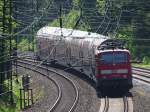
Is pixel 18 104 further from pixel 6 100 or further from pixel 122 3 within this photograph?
pixel 122 3

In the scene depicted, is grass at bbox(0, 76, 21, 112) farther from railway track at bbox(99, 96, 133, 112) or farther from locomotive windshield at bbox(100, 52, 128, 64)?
locomotive windshield at bbox(100, 52, 128, 64)

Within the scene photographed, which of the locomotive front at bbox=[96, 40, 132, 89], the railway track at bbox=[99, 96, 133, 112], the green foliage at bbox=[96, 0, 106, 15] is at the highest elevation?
the green foliage at bbox=[96, 0, 106, 15]

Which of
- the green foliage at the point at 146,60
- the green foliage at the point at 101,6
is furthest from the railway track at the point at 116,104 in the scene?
the green foliage at the point at 101,6

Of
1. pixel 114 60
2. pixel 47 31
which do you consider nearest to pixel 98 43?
pixel 114 60

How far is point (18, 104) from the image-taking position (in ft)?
103

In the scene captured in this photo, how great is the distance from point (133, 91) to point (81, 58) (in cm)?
567

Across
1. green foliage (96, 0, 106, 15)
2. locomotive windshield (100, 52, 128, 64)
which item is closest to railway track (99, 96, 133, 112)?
locomotive windshield (100, 52, 128, 64)

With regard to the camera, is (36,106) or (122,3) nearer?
(36,106)

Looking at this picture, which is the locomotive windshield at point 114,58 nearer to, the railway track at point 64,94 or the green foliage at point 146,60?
the railway track at point 64,94

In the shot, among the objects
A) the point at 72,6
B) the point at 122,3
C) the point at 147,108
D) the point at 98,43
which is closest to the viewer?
the point at 147,108

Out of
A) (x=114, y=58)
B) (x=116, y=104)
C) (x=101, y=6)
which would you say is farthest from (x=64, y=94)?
(x=101, y=6)

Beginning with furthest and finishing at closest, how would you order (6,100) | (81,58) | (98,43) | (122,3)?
(122,3)
(81,58)
(6,100)
(98,43)

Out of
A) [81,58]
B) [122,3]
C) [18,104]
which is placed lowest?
[18,104]

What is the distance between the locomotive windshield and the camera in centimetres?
2922
